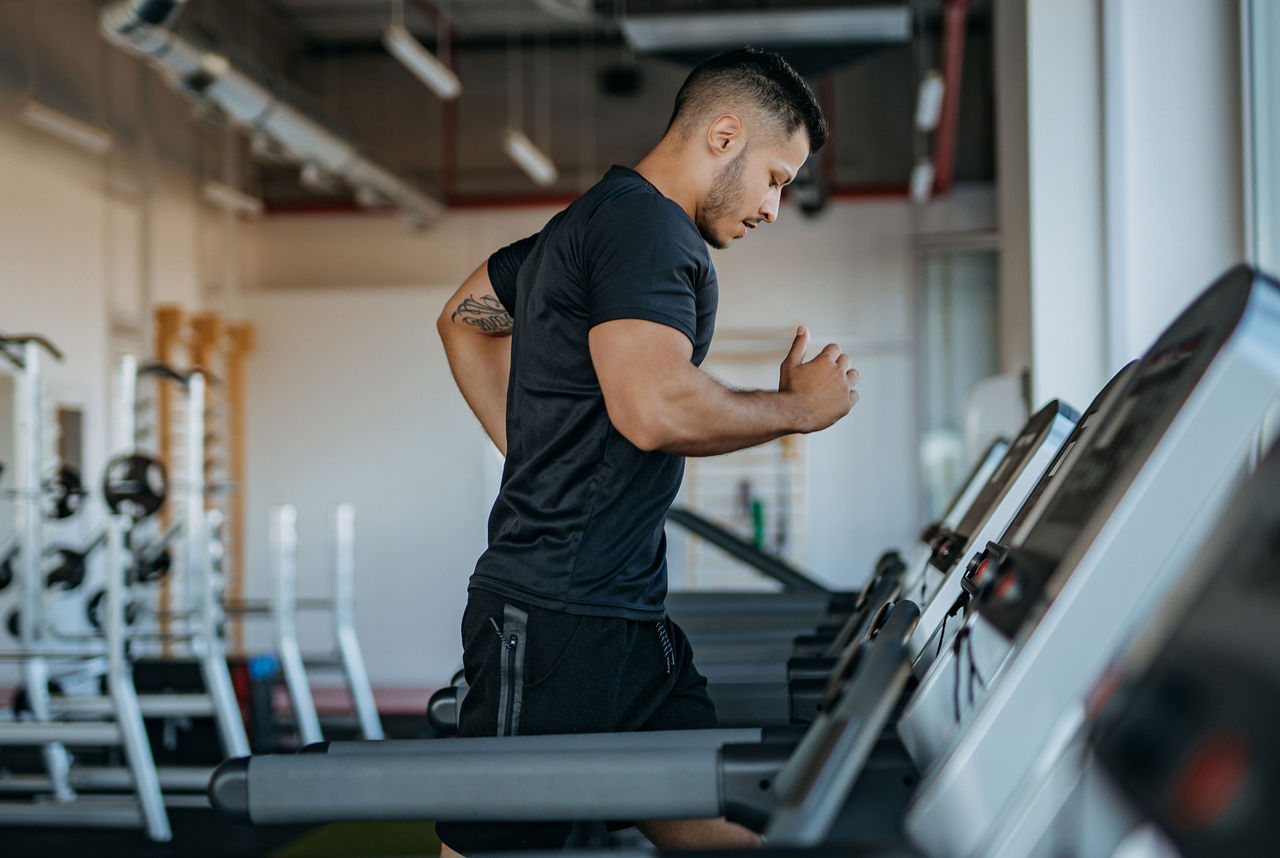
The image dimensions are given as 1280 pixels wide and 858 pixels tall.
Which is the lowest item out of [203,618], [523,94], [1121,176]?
[203,618]

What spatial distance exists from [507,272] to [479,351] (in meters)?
0.16

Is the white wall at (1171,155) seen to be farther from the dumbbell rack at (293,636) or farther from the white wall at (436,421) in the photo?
the white wall at (436,421)

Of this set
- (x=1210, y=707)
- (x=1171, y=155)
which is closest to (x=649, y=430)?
(x=1210, y=707)

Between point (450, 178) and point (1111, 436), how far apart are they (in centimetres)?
817

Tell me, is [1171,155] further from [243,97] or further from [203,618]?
[243,97]

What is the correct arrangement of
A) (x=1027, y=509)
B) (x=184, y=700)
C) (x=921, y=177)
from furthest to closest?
(x=921, y=177)
(x=184, y=700)
(x=1027, y=509)

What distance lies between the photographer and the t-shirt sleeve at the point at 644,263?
1361mm

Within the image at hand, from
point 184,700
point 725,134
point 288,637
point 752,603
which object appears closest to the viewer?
point 725,134

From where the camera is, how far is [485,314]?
1868 mm

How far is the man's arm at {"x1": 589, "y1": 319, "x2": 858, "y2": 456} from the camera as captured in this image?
135 centimetres

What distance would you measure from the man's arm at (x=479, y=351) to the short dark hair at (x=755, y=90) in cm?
41

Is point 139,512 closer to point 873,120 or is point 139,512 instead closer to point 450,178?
point 450,178

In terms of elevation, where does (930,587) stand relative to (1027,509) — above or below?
below

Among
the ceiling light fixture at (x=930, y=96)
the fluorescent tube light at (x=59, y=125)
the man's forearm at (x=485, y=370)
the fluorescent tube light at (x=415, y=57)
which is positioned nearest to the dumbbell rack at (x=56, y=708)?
the fluorescent tube light at (x=59, y=125)
